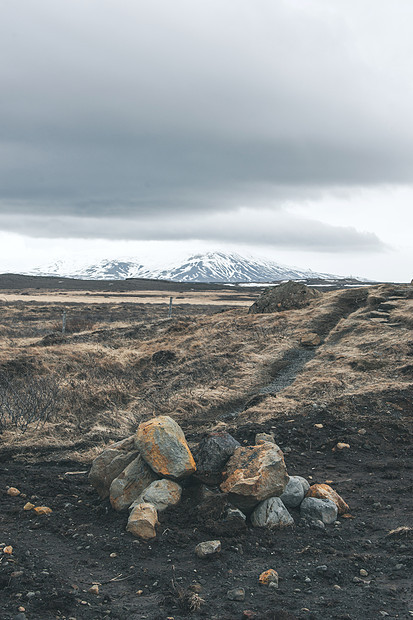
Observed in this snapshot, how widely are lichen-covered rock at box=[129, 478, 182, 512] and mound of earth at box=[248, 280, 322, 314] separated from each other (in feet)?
64.0

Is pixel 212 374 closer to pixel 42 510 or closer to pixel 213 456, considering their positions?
pixel 213 456

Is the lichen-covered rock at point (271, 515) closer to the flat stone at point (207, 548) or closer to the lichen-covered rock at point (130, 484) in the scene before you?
the flat stone at point (207, 548)

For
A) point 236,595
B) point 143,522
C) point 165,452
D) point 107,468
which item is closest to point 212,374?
point 107,468

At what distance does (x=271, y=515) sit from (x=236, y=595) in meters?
1.59

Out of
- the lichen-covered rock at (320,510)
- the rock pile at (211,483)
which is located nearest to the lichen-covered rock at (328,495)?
the rock pile at (211,483)

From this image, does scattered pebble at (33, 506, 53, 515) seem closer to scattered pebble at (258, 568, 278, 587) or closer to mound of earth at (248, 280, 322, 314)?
scattered pebble at (258, 568, 278, 587)

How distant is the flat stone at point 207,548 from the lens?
5359mm

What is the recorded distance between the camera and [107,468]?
23.7 ft

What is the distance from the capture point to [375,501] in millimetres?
6871

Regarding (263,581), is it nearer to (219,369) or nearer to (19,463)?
(19,463)

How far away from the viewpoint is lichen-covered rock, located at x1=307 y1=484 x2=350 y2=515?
6.52 m

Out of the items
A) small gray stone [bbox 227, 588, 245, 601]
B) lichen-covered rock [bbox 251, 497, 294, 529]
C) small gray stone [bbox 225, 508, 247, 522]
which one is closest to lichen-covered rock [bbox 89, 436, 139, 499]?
small gray stone [bbox 225, 508, 247, 522]

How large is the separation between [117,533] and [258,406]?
21.8ft

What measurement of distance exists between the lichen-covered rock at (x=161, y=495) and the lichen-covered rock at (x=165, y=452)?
14cm
